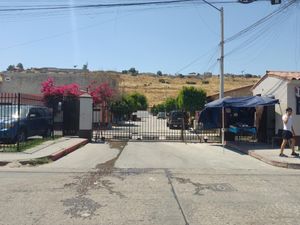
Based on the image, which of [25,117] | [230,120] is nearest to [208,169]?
[25,117]

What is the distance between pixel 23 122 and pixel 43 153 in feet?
14.1

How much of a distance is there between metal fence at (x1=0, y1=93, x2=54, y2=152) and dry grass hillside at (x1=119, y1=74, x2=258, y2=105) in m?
100

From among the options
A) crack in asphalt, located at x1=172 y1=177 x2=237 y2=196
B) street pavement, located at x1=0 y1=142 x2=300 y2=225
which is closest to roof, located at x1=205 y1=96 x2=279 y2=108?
street pavement, located at x1=0 y1=142 x2=300 y2=225

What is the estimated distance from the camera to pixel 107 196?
32.7ft

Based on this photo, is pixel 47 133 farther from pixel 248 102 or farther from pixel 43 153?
pixel 248 102

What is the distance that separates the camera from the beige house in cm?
2241

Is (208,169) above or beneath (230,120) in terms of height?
beneath

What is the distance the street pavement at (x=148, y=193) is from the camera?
8.18 meters

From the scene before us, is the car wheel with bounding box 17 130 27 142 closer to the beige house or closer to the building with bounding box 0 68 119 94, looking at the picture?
the beige house

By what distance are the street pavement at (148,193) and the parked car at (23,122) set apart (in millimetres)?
4603

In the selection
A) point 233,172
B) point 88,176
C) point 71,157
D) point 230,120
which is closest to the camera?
point 88,176

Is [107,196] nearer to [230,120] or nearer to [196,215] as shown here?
[196,215]

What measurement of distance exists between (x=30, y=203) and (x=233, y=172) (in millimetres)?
6995

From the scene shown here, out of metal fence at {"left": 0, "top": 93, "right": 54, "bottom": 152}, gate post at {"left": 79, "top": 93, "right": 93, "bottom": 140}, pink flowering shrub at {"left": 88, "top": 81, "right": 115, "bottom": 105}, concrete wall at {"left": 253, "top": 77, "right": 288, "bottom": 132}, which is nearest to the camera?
metal fence at {"left": 0, "top": 93, "right": 54, "bottom": 152}
